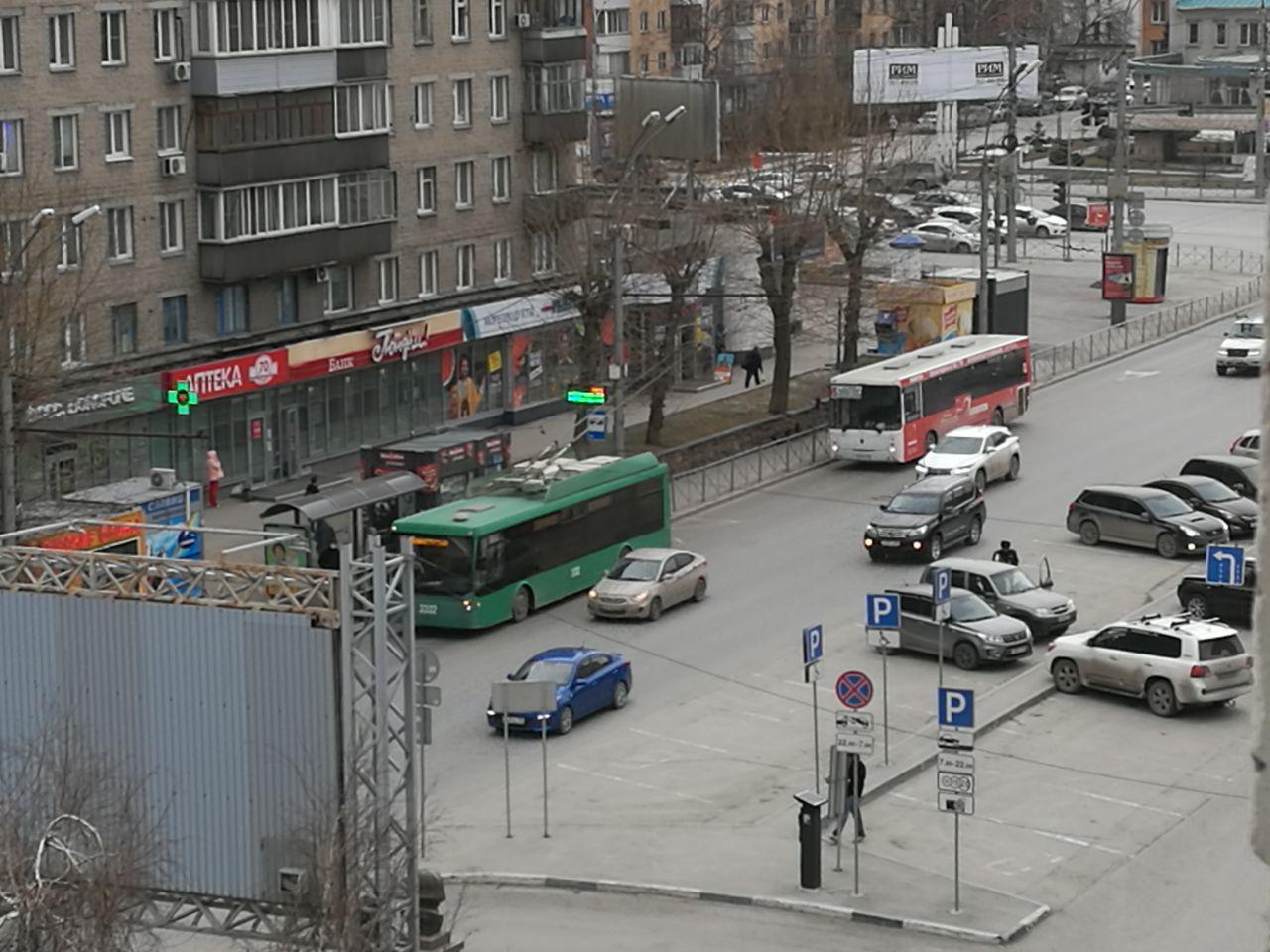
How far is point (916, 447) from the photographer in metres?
57.2

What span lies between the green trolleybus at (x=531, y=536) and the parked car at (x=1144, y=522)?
8055 mm

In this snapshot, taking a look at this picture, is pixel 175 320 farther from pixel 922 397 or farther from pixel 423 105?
pixel 922 397

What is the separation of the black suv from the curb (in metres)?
17.7

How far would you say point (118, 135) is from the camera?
53000mm

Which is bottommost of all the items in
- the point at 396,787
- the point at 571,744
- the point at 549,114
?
the point at 571,744

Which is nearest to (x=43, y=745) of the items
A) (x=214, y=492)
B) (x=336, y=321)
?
(x=214, y=492)

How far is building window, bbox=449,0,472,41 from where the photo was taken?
204 feet

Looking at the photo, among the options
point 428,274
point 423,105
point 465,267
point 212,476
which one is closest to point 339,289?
point 428,274

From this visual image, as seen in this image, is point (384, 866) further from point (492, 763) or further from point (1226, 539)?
point (1226, 539)

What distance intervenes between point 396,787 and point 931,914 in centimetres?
674

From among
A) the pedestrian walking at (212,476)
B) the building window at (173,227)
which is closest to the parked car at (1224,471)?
the pedestrian walking at (212,476)

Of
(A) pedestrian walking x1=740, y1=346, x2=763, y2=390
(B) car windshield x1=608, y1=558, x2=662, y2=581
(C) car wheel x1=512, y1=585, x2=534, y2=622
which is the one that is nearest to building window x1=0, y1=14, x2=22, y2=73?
(C) car wheel x1=512, y1=585, x2=534, y2=622

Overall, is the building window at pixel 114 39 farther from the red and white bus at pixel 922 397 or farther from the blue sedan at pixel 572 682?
the blue sedan at pixel 572 682

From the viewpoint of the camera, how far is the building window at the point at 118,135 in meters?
52.7
